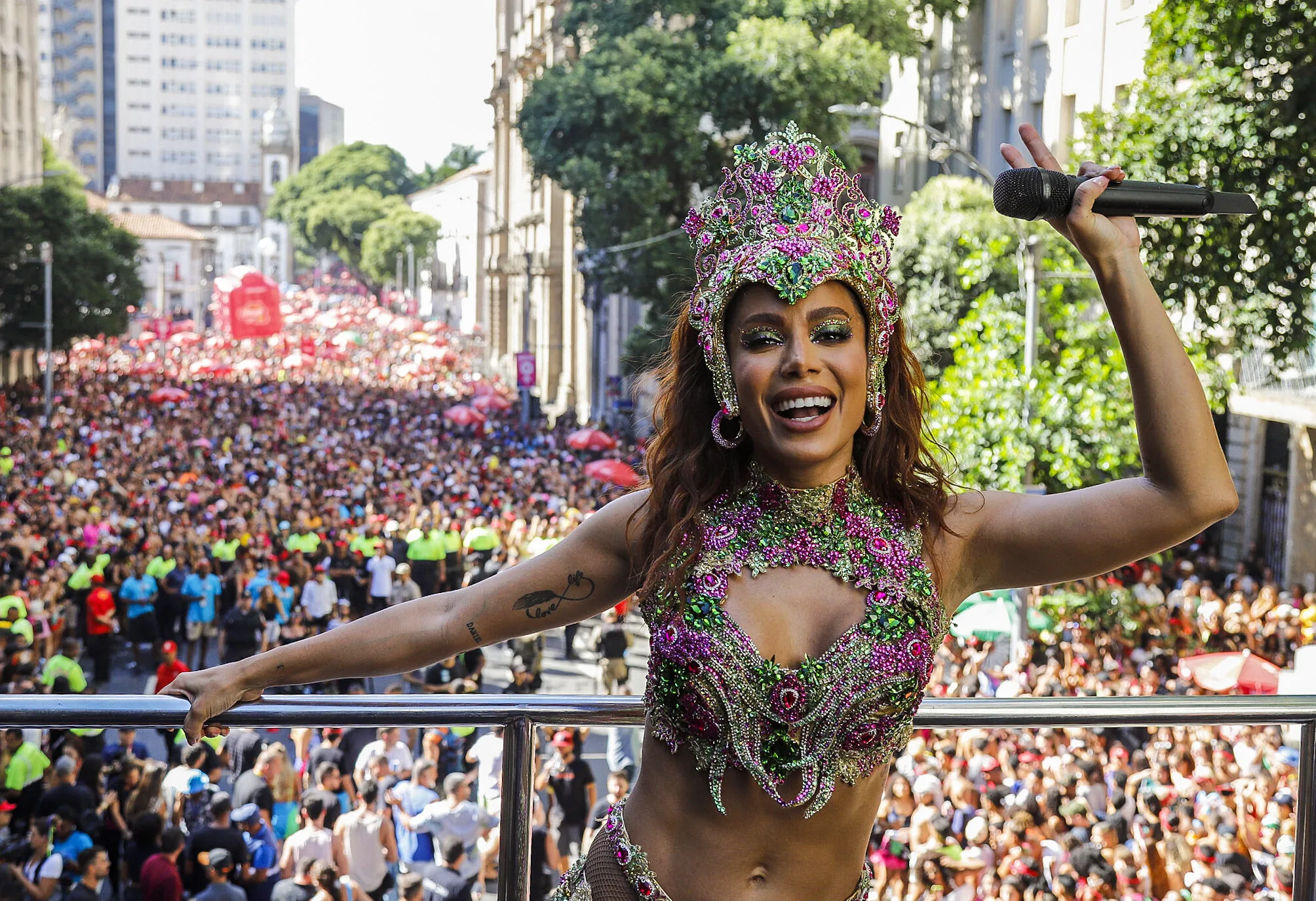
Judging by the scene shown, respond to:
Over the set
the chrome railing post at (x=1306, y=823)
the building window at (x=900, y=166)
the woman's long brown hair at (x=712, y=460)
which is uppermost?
the building window at (x=900, y=166)

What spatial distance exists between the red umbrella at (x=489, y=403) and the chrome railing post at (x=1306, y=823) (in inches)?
1492

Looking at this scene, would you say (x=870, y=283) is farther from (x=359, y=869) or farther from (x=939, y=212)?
(x=939, y=212)

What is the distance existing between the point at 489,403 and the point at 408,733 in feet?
105

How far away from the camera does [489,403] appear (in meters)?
41.5

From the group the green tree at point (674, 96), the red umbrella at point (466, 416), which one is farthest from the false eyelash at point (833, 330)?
the red umbrella at point (466, 416)

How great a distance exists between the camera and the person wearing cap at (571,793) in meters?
9.46

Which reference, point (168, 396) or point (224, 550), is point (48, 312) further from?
point (224, 550)

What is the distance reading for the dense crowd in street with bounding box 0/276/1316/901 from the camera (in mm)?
7258

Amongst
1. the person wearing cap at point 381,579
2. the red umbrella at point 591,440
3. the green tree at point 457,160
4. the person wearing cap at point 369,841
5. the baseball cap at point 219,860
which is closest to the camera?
the baseball cap at point 219,860

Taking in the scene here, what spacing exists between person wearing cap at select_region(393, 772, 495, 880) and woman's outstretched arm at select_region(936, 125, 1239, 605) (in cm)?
494

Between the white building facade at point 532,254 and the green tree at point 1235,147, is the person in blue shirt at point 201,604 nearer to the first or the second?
the green tree at point 1235,147

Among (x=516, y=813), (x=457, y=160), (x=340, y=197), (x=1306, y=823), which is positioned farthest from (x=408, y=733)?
(x=457, y=160)

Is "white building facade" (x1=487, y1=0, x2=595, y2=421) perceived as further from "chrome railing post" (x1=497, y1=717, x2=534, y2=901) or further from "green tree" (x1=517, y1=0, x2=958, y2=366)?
"chrome railing post" (x1=497, y1=717, x2=534, y2=901)

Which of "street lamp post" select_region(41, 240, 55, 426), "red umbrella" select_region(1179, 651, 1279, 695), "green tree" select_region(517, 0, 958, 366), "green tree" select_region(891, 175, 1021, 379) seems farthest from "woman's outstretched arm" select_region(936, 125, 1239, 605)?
"street lamp post" select_region(41, 240, 55, 426)
